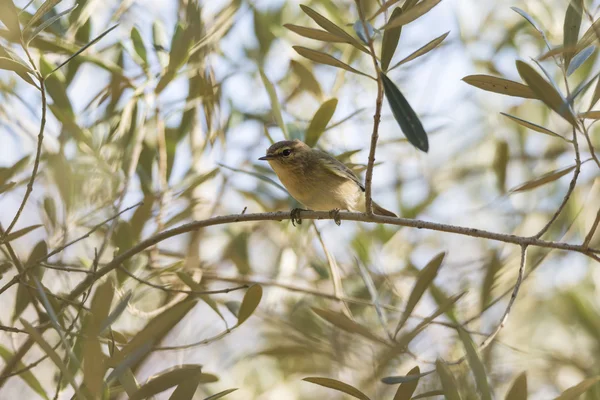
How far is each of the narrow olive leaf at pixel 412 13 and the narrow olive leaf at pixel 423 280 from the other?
853 millimetres

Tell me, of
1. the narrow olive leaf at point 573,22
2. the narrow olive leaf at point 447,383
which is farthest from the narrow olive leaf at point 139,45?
the narrow olive leaf at point 447,383

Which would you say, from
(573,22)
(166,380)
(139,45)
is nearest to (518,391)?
(166,380)

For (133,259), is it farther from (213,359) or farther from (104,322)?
(213,359)

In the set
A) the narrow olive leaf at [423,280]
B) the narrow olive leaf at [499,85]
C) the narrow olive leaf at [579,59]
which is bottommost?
the narrow olive leaf at [423,280]

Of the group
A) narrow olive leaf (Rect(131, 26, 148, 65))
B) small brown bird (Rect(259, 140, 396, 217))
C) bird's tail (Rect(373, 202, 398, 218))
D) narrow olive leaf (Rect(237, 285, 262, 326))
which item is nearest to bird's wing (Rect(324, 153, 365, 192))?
small brown bird (Rect(259, 140, 396, 217))

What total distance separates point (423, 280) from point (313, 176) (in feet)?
6.58

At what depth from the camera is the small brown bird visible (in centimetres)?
413

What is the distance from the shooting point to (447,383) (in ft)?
5.98

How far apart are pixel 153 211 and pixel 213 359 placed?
199cm

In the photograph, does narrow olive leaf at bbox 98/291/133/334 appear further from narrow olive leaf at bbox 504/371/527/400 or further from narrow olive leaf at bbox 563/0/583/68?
narrow olive leaf at bbox 563/0/583/68

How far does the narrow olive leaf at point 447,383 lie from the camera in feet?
5.94

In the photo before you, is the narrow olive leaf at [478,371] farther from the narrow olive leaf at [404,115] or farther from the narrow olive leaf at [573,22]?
the narrow olive leaf at [573,22]

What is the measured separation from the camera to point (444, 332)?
3783 mm

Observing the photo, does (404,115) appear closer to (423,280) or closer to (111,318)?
(423,280)
